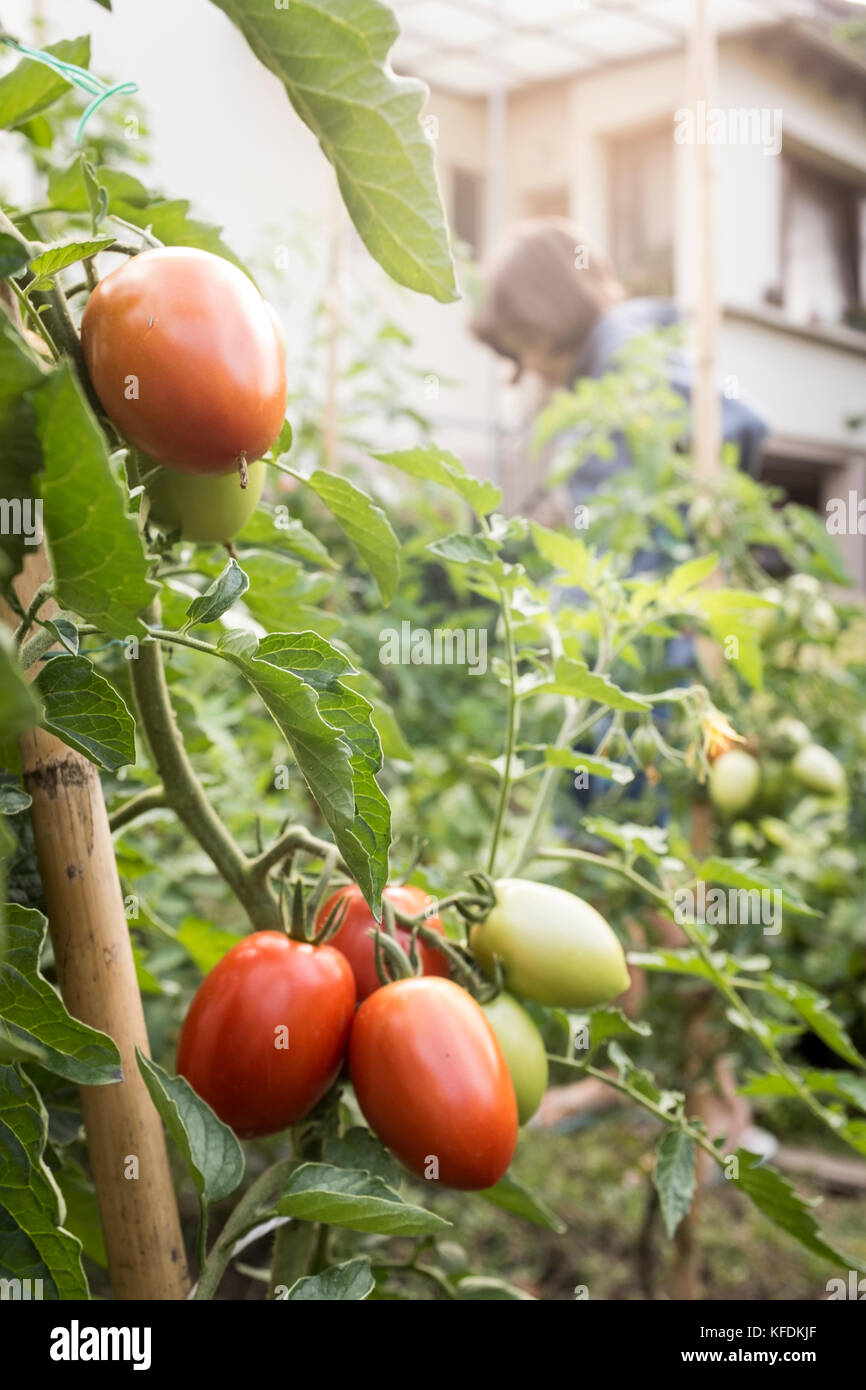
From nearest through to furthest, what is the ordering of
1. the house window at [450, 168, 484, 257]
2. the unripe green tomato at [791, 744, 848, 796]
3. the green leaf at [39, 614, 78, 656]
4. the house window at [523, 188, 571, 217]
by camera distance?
1. the green leaf at [39, 614, 78, 656]
2. the unripe green tomato at [791, 744, 848, 796]
3. the house window at [450, 168, 484, 257]
4. the house window at [523, 188, 571, 217]

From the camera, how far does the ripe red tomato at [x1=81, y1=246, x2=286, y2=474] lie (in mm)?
346

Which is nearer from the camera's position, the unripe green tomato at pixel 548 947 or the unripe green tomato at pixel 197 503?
the unripe green tomato at pixel 197 503

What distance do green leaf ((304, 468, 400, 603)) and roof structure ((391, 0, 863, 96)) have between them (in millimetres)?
3964

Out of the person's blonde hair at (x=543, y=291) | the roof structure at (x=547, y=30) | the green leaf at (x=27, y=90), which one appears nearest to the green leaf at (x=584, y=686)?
the green leaf at (x=27, y=90)

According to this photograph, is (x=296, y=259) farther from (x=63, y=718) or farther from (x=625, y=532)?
(x=63, y=718)

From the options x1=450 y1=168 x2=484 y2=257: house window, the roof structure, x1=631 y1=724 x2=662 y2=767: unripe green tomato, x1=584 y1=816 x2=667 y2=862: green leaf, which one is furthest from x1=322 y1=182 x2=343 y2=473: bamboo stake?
x1=450 y1=168 x2=484 y2=257: house window

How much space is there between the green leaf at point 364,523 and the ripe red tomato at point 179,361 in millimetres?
94

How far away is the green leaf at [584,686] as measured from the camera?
0.54 metres

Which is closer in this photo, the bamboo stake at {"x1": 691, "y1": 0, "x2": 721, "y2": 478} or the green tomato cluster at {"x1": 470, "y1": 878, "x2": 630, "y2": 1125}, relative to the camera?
the green tomato cluster at {"x1": 470, "y1": 878, "x2": 630, "y2": 1125}

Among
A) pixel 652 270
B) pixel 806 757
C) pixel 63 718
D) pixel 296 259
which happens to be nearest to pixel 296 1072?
pixel 63 718

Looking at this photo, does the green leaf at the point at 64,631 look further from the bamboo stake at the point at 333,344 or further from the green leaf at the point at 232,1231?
the bamboo stake at the point at 333,344

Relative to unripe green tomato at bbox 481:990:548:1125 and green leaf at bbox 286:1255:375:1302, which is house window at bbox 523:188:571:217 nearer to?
unripe green tomato at bbox 481:990:548:1125

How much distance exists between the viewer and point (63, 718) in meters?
0.35

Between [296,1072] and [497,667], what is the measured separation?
0.25m
